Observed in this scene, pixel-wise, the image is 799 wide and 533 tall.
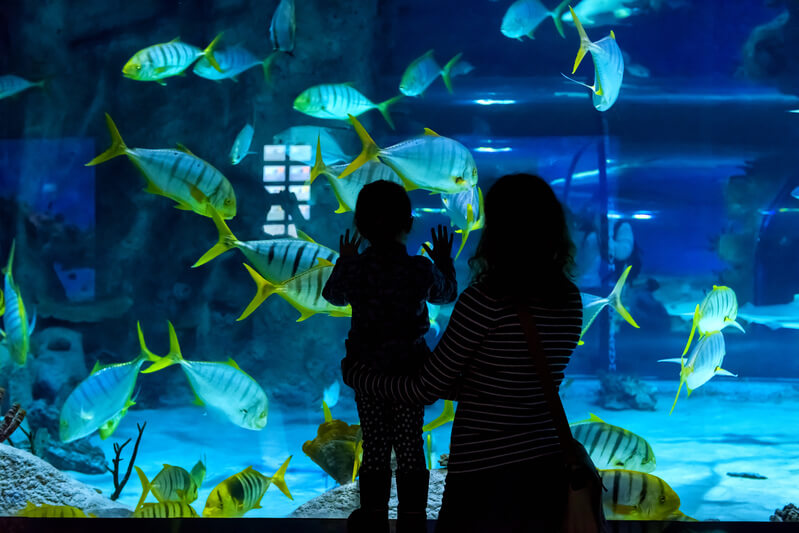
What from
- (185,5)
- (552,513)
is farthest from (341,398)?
(552,513)

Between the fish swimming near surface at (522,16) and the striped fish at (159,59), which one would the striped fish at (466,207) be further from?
the fish swimming near surface at (522,16)

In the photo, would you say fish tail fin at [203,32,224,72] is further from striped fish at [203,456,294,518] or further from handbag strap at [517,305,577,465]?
handbag strap at [517,305,577,465]

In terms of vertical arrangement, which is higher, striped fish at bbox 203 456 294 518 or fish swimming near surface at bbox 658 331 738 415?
fish swimming near surface at bbox 658 331 738 415

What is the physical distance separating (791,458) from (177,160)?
648 cm

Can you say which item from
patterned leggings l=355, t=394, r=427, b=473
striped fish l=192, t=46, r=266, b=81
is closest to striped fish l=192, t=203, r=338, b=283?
patterned leggings l=355, t=394, r=427, b=473

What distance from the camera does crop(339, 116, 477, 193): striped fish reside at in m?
3.21

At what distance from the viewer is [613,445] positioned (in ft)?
10.7

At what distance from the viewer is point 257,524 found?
224cm

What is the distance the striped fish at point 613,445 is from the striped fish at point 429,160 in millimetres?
1406

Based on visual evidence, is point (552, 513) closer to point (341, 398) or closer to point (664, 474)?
point (664, 474)

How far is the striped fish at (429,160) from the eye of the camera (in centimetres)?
321

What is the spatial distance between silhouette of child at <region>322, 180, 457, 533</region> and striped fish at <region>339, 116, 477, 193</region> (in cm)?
115

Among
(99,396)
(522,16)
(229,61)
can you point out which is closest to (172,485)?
(99,396)

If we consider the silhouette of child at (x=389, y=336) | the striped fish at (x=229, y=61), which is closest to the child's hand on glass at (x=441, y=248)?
the silhouette of child at (x=389, y=336)
